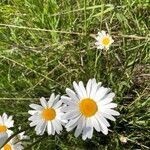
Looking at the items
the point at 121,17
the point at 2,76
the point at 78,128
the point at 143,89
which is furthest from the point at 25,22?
the point at 78,128

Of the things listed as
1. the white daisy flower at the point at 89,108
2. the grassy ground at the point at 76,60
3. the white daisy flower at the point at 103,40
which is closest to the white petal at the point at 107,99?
the white daisy flower at the point at 89,108

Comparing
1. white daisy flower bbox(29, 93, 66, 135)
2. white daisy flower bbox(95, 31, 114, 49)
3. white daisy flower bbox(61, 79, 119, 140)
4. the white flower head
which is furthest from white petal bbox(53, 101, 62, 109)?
white daisy flower bbox(95, 31, 114, 49)

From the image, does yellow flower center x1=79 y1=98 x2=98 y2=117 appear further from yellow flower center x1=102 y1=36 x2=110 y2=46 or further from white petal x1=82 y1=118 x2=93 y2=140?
yellow flower center x1=102 y1=36 x2=110 y2=46

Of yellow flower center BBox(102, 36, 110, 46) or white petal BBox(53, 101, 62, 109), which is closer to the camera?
white petal BBox(53, 101, 62, 109)

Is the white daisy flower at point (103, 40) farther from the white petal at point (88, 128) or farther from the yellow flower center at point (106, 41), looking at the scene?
the white petal at point (88, 128)

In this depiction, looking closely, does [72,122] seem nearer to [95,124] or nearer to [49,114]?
[95,124]

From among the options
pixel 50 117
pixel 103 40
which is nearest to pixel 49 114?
pixel 50 117
